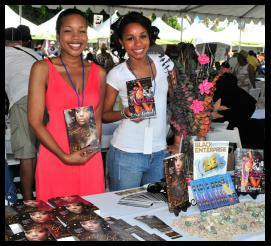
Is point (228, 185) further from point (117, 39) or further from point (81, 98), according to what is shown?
point (117, 39)

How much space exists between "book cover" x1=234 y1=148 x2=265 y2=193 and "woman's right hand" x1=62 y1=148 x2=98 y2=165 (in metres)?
0.68

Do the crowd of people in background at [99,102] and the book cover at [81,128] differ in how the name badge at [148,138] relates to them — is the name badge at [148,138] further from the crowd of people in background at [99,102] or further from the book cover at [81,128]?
the book cover at [81,128]

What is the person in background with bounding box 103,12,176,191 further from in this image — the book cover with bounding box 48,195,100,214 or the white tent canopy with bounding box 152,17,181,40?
the white tent canopy with bounding box 152,17,181,40

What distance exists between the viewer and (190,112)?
5.93 ft

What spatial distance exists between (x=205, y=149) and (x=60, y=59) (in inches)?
32.4

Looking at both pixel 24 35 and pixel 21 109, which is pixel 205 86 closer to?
pixel 21 109

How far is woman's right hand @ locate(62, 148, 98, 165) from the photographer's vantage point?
6.06ft

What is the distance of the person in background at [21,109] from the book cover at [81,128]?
1613 millimetres

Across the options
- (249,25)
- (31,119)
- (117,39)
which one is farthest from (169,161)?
(249,25)

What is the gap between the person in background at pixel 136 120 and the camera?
206cm

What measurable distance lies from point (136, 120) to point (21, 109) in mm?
1536

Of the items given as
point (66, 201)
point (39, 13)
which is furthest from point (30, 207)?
point (39, 13)

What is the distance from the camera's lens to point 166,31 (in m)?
11.7

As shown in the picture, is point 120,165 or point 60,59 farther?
point 120,165
